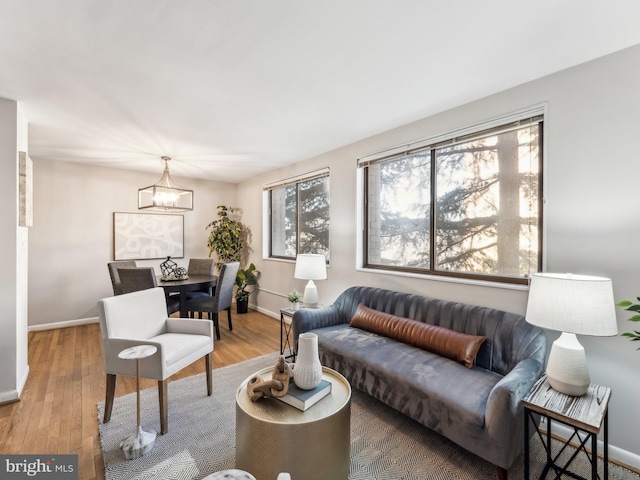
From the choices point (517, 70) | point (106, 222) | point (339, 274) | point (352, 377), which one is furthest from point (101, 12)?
point (106, 222)

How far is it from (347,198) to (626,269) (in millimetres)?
2416

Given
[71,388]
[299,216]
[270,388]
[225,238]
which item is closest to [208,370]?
[270,388]

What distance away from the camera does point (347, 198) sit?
3549 mm

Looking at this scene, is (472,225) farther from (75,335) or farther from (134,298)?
(75,335)

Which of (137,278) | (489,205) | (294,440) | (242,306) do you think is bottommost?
(242,306)

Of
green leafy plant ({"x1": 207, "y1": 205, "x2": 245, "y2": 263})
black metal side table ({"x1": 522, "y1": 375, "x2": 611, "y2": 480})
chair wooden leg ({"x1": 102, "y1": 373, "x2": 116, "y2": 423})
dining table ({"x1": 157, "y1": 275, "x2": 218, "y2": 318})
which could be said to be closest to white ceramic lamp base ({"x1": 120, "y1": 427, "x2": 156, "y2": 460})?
chair wooden leg ({"x1": 102, "y1": 373, "x2": 116, "y2": 423})

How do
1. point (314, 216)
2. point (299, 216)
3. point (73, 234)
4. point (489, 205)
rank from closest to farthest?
point (489, 205), point (314, 216), point (73, 234), point (299, 216)

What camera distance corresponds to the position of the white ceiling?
58.6 inches

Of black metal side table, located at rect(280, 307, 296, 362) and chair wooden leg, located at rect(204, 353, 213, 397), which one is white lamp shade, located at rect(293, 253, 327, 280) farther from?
chair wooden leg, located at rect(204, 353, 213, 397)

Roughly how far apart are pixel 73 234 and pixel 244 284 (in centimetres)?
258

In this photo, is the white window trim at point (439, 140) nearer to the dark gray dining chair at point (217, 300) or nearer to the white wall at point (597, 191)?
the white wall at point (597, 191)

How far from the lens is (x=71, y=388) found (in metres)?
2.57

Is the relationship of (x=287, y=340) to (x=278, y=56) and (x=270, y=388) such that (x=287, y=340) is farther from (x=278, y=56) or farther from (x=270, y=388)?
(x=278, y=56)

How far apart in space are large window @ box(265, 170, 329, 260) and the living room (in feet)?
0.79
